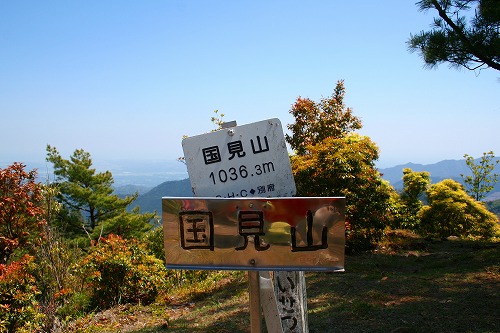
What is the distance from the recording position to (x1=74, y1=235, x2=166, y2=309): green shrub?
659 centimetres

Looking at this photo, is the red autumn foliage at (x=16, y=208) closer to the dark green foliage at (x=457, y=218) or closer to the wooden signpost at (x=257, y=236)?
the wooden signpost at (x=257, y=236)

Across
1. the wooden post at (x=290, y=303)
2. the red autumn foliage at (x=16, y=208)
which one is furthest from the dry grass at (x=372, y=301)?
the red autumn foliage at (x=16, y=208)

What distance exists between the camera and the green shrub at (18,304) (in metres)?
5.40

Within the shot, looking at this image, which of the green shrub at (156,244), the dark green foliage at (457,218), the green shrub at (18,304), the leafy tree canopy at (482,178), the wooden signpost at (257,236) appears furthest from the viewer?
the leafy tree canopy at (482,178)

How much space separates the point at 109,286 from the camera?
6672 mm

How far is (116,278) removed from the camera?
22.0 ft

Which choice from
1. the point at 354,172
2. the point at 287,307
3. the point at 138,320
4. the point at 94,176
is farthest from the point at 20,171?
the point at 94,176

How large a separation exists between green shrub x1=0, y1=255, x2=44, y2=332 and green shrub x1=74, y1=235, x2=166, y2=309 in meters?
0.95

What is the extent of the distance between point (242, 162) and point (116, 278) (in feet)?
17.5

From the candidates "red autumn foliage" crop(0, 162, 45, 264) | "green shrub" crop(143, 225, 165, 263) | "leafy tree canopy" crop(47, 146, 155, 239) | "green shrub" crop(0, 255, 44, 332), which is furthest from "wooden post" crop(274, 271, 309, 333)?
"leafy tree canopy" crop(47, 146, 155, 239)

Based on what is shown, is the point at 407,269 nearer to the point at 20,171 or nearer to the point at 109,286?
the point at 109,286

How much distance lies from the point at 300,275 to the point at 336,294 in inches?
122

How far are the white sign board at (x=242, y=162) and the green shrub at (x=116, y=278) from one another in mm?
5005

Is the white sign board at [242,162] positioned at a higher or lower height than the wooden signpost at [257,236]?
higher
